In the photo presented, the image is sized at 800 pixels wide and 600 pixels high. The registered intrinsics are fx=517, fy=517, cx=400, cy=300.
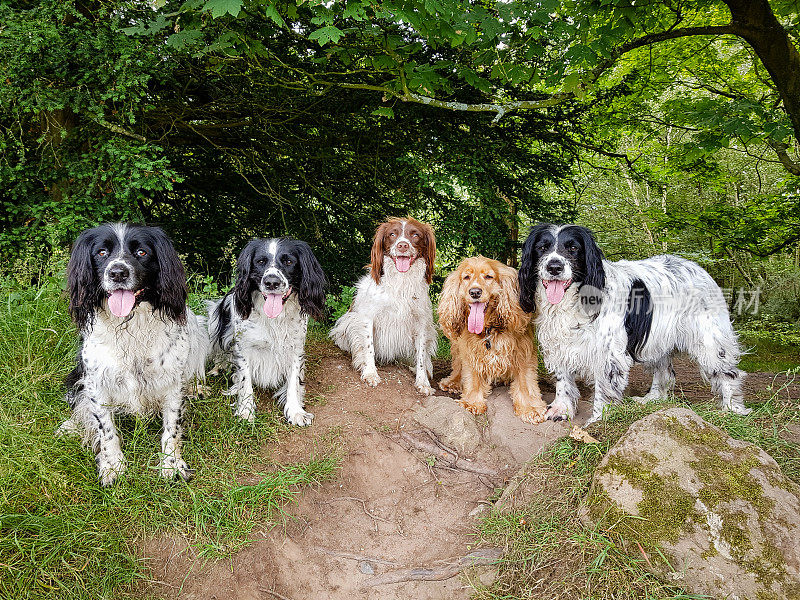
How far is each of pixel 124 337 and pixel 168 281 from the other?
17.8 inches

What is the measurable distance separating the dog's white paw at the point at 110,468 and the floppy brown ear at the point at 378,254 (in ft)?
8.75

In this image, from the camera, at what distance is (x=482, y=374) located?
4555 millimetres

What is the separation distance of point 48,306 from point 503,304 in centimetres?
375

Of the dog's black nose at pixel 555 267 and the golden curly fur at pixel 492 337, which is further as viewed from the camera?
the golden curly fur at pixel 492 337

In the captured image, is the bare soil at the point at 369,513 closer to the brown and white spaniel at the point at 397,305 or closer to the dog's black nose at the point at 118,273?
the brown and white spaniel at the point at 397,305

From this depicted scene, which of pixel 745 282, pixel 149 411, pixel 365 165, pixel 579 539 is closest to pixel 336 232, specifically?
pixel 365 165

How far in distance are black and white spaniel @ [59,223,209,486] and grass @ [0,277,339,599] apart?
0.42 feet

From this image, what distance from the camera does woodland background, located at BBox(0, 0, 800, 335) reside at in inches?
167

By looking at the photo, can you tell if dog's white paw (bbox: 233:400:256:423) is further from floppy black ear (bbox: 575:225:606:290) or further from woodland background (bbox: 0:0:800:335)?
floppy black ear (bbox: 575:225:606:290)

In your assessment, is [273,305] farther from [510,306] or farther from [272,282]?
[510,306]

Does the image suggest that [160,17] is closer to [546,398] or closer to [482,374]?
[482,374]

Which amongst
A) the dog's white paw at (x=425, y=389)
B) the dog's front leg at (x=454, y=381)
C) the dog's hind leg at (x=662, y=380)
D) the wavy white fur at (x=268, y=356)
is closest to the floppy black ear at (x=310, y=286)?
the wavy white fur at (x=268, y=356)

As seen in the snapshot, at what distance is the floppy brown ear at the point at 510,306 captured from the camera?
4.36m

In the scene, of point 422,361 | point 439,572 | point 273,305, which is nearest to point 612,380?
point 422,361
